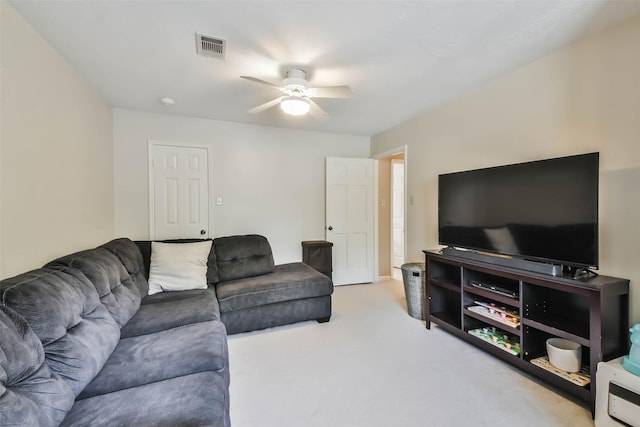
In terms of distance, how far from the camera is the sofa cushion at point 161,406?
3.44 feet

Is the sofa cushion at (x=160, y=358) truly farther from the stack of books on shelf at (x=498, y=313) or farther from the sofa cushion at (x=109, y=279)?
the stack of books on shelf at (x=498, y=313)

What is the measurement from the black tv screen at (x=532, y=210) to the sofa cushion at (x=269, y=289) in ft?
4.77

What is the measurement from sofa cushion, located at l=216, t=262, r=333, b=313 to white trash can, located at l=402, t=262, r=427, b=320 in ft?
2.96

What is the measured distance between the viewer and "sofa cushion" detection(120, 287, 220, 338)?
188cm

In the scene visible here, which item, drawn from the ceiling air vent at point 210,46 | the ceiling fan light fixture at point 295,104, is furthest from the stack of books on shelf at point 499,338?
the ceiling air vent at point 210,46

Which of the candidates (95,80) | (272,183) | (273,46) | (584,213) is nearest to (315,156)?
(272,183)

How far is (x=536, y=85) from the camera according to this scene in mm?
2285

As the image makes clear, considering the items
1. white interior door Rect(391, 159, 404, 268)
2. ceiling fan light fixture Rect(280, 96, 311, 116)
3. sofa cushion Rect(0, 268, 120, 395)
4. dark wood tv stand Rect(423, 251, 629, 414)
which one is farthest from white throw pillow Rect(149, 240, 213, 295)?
white interior door Rect(391, 159, 404, 268)

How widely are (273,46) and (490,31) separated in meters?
1.49

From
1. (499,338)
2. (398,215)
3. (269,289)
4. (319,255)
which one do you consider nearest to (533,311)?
(499,338)

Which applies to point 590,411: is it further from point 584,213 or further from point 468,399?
point 584,213

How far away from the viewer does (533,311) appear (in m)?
2.03

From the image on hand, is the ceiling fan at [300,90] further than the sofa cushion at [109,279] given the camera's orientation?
Yes

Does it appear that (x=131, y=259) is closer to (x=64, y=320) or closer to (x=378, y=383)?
(x=64, y=320)
